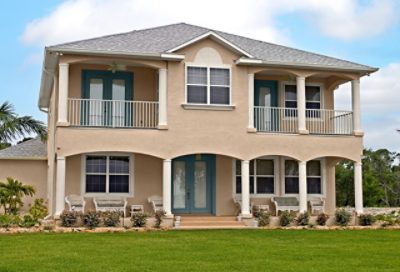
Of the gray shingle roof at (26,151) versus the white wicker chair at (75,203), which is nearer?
the white wicker chair at (75,203)

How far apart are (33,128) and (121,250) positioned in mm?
12464

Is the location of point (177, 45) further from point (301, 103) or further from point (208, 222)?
point (208, 222)

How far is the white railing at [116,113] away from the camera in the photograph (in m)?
22.6

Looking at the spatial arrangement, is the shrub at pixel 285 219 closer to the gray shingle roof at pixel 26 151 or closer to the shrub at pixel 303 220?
the shrub at pixel 303 220

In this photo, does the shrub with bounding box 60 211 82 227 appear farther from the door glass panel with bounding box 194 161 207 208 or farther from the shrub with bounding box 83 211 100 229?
the door glass panel with bounding box 194 161 207 208

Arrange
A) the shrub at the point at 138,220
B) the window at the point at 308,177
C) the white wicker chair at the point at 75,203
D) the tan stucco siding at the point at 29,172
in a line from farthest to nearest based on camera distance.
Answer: the tan stucco siding at the point at 29,172
the window at the point at 308,177
the white wicker chair at the point at 75,203
the shrub at the point at 138,220

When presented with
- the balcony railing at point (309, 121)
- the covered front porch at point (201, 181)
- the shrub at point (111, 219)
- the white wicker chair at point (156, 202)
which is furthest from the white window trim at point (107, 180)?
the balcony railing at point (309, 121)

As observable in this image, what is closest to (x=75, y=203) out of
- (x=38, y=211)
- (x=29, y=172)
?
(x=38, y=211)

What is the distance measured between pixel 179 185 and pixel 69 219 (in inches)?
204

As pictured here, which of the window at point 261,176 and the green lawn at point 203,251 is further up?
the window at point 261,176

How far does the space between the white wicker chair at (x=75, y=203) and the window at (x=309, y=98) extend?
9.31m

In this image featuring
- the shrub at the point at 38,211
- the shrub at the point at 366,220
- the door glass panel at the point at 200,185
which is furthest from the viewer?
the door glass panel at the point at 200,185

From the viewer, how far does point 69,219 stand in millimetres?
20031

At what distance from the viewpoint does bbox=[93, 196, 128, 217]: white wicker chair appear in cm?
2192
